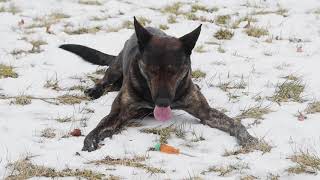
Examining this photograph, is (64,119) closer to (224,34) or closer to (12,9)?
(224,34)

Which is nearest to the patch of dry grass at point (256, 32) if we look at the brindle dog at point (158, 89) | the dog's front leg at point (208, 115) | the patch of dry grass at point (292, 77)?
the patch of dry grass at point (292, 77)

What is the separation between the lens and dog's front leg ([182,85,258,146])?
6066 mm

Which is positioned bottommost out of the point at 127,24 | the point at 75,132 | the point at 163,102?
the point at 75,132

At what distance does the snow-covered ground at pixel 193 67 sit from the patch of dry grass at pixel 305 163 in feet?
0.28

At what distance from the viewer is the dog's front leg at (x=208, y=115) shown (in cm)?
607

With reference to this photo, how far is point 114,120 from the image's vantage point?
624cm

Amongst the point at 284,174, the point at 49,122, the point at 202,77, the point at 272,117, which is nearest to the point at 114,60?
the point at 202,77

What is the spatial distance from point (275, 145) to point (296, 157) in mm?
424

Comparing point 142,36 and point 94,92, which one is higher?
point 142,36

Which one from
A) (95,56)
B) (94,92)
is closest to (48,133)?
(94,92)

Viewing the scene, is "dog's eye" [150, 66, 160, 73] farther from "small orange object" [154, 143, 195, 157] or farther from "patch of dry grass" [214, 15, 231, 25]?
"patch of dry grass" [214, 15, 231, 25]

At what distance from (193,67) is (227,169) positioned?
3720 mm

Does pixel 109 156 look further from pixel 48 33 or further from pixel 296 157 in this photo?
pixel 48 33

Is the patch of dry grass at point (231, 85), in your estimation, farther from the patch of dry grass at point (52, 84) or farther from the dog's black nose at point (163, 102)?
the patch of dry grass at point (52, 84)
